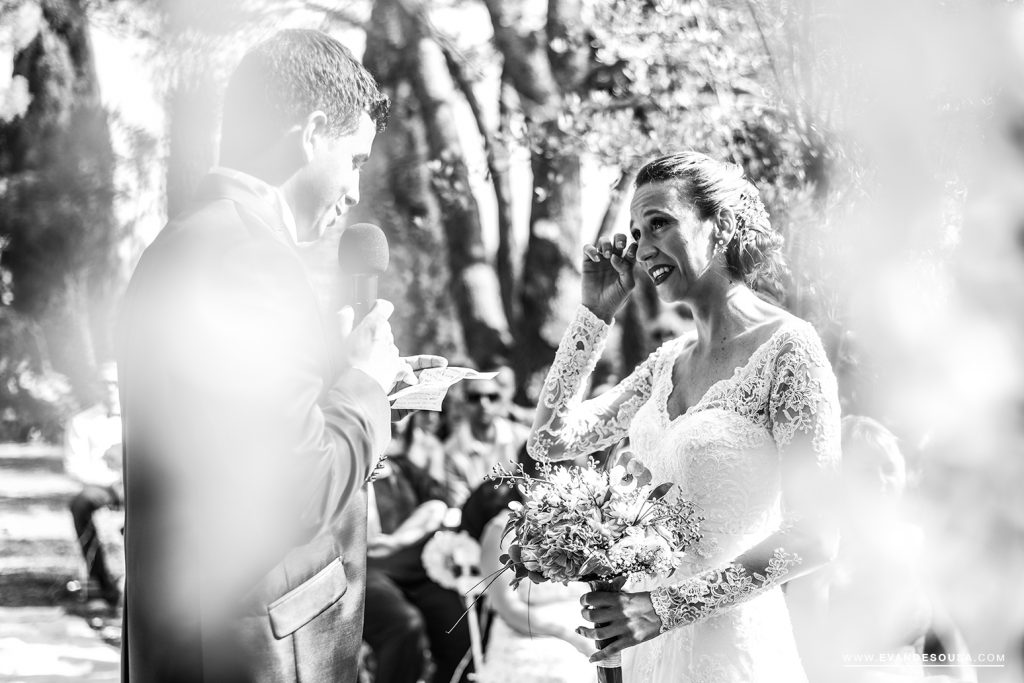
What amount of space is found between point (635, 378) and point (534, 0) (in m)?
4.06

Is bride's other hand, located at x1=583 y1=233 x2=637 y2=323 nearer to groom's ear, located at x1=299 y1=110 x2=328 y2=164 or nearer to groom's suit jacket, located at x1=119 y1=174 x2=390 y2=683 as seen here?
groom's ear, located at x1=299 y1=110 x2=328 y2=164

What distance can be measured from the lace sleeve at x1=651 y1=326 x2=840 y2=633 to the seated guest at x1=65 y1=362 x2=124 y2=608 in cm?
443

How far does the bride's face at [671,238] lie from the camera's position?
7.79 feet

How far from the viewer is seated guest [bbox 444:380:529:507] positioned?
19.0ft

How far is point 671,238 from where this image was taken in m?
2.38

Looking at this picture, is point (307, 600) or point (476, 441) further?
point (476, 441)

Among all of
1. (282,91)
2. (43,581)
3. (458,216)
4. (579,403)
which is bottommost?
(43,581)

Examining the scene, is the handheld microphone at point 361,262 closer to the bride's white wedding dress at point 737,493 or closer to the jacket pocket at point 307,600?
the jacket pocket at point 307,600

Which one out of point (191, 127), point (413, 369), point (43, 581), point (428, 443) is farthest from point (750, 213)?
point (43, 581)

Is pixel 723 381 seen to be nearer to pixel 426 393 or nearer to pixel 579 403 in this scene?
pixel 579 403

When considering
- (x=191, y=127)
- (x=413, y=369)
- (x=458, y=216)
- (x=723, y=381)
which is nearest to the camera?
(x=413, y=369)

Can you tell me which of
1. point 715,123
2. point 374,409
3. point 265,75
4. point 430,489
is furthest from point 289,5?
point 374,409

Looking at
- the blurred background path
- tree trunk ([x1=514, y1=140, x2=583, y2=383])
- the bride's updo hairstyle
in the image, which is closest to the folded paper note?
the bride's updo hairstyle

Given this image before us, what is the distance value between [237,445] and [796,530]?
1.23m
